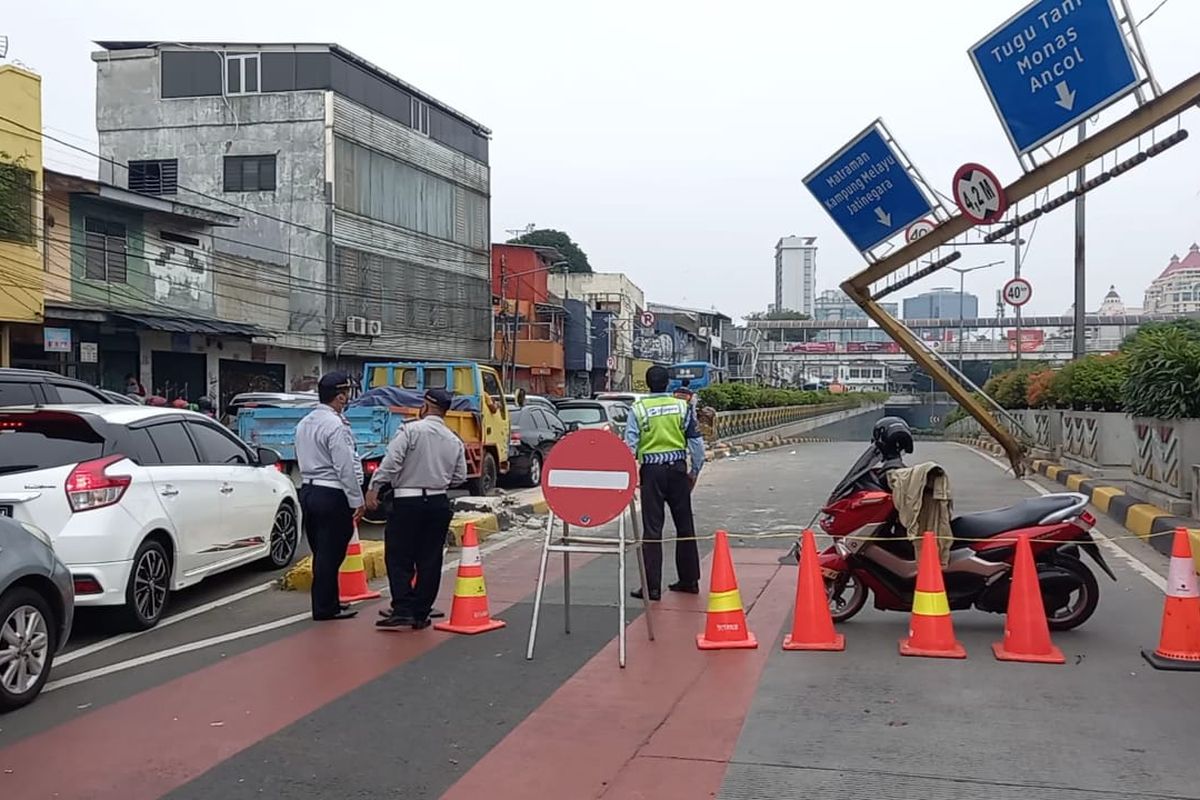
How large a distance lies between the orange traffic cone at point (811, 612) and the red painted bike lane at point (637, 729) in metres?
0.22

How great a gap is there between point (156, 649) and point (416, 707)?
2341mm

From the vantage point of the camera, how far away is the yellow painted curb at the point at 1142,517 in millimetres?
11907

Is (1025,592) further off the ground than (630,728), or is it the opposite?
(1025,592)

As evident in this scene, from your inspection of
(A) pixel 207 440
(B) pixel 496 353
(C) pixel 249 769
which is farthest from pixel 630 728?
(B) pixel 496 353

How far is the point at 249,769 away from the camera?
4.85 m

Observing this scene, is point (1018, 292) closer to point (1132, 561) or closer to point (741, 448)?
point (741, 448)

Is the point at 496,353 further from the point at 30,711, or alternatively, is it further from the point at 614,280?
the point at 30,711

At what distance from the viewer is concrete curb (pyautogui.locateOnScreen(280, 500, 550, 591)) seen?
357 inches

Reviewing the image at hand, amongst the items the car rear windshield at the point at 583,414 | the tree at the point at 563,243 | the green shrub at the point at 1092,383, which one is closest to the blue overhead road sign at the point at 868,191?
the green shrub at the point at 1092,383

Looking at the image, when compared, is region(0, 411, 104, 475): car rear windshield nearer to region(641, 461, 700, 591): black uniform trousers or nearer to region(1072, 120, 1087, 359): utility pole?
region(641, 461, 700, 591): black uniform trousers

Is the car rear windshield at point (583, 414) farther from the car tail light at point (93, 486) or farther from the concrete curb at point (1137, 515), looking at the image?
the car tail light at point (93, 486)

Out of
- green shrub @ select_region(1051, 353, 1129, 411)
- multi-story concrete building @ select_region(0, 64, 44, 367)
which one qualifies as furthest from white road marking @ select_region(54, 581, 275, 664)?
green shrub @ select_region(1051, 353, 1129, 411)

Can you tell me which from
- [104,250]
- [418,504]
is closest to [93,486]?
[418,504]

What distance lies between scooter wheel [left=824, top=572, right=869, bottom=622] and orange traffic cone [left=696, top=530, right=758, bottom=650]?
872 millimetres
